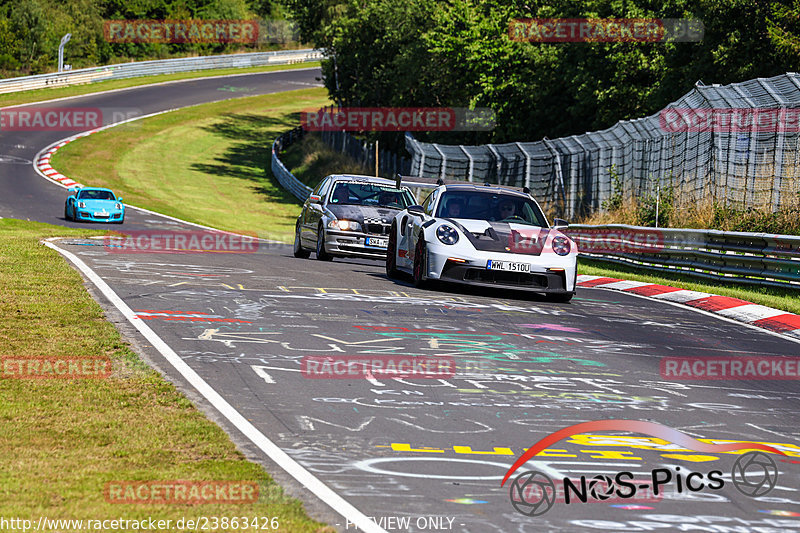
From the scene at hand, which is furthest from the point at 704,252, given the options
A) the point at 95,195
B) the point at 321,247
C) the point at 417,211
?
the point at 95,195

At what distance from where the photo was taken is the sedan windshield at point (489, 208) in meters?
14.5

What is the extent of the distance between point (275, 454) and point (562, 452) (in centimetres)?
164

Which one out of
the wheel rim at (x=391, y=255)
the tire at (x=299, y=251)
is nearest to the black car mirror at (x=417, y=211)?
the wheel rim at (x=391, y=255)

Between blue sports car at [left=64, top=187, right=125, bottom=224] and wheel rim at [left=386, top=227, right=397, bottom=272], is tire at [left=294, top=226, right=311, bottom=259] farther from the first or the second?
blue sports car at [left=64, top=187, right=125, bottom=224]

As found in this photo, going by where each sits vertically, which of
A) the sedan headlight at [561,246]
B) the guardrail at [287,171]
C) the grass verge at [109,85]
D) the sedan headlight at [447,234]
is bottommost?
the guardrail at [287,171]

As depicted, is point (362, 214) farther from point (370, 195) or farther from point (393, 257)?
point (393, 257)

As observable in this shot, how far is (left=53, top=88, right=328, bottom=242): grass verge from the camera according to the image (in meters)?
44.8

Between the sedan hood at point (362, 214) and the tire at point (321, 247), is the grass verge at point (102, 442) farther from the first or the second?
the tire at point (321, 247)

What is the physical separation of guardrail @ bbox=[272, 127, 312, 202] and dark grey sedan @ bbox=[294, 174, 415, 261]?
26686 mm

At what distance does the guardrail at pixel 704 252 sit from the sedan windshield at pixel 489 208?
3.91m

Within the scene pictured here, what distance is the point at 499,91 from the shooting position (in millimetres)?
41844

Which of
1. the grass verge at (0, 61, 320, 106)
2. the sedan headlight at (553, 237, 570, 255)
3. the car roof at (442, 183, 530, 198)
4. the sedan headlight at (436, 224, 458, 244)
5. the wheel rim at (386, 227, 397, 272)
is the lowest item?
the wheel rim at (386, 227, 397, 272)

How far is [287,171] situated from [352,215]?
35631mm

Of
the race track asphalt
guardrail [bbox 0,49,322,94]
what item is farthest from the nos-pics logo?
guardrail [bbox 0,49,322,94]
